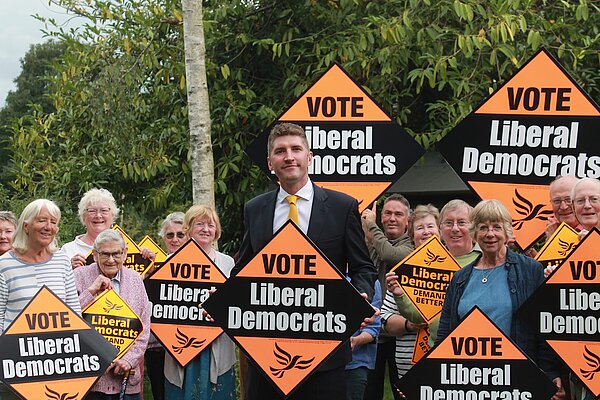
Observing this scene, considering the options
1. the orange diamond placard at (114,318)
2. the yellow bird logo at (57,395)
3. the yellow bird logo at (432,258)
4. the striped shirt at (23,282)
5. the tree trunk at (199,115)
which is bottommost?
the yellow bird logo at (57,395)

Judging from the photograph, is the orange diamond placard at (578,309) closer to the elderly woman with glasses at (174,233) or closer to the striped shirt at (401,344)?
the striped shirt at (401,344)

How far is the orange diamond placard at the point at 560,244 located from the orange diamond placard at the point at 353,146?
1.06 m

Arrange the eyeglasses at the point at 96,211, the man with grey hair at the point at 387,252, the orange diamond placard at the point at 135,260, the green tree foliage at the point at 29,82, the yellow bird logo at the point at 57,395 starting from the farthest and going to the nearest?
the green tree foliage at the point at 29,82 → the orange diamond placard at the point at 135,260 → the eyeglasses at the point at 96,211 → the man with grey hair at the point at 387,252 → the yellow bird logo at the point at 57,395

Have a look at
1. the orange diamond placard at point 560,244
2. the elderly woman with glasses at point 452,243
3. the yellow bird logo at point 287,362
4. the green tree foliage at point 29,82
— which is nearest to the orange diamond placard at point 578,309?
the orange diamond placard at point 560,244

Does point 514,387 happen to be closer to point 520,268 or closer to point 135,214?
point 520,268

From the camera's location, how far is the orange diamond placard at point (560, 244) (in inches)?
271

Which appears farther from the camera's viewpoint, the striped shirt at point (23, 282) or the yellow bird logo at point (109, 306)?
the yellow bird logo at point (109, 306)

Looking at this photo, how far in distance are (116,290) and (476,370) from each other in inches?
119

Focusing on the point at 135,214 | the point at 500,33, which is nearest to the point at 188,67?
the point at 500,33

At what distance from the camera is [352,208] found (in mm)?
6012

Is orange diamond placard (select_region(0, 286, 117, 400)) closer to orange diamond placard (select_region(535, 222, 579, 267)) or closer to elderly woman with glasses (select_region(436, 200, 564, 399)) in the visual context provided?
elderly woman with glasses (select_region(436, 200, 564, 399))

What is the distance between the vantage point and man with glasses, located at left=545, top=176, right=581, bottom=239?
688cm

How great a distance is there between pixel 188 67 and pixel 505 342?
5553mm

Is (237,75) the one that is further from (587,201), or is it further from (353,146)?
(587,201)
